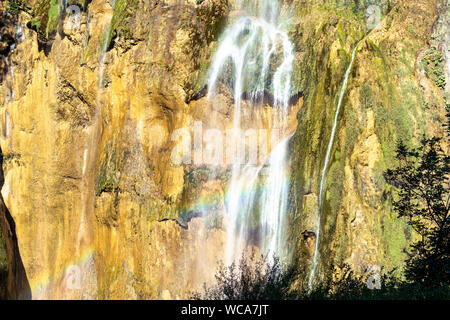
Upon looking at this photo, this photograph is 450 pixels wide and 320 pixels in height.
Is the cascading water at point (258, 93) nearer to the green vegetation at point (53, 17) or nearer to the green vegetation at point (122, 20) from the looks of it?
the green vegetation at point (122, 20)

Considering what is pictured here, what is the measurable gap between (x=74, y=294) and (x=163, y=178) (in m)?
6.00

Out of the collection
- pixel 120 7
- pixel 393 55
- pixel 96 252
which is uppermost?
pixel 120 7

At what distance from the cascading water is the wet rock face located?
37cm

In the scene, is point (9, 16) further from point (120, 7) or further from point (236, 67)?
point (236, 67)

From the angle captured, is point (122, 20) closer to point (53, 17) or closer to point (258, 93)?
point (53, 17)

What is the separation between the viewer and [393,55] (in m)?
12.3

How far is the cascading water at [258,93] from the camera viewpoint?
1476 cm

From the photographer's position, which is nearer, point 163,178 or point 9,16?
point 163,178

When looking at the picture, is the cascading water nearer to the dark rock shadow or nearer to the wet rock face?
the wet rock face

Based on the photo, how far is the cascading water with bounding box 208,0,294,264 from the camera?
14.8m

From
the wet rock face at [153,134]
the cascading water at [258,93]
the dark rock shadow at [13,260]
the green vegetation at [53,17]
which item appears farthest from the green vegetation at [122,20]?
the dark rock shadow at [13,260]
